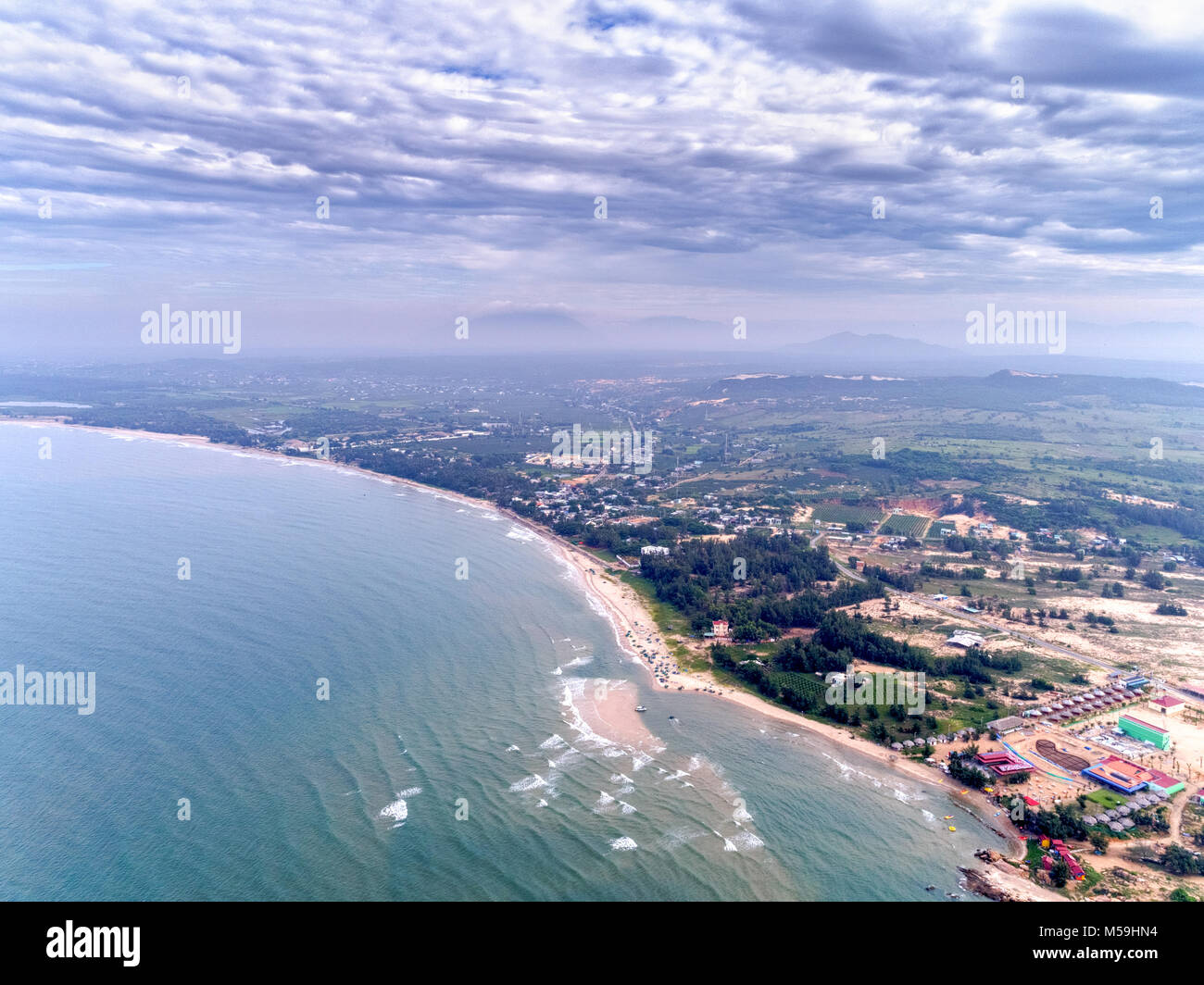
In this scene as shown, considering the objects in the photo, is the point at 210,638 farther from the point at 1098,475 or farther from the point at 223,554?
the point at 1098,475

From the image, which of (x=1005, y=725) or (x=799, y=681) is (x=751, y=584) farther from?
(x=1005, y=725)

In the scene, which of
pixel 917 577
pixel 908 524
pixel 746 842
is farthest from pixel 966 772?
pixel 908 524

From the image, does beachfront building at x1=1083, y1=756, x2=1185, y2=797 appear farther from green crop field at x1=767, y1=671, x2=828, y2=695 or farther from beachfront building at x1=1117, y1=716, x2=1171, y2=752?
green crop field at x1=767, y1=671, x2=828, y2=695

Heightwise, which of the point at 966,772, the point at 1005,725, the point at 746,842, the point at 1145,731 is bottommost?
the point at 746,842

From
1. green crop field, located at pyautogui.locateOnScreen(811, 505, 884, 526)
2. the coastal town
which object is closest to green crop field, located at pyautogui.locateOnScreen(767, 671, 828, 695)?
the coastal town

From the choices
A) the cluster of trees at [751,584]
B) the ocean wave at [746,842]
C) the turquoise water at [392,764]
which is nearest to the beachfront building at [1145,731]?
the turquoise water at [392,764]
